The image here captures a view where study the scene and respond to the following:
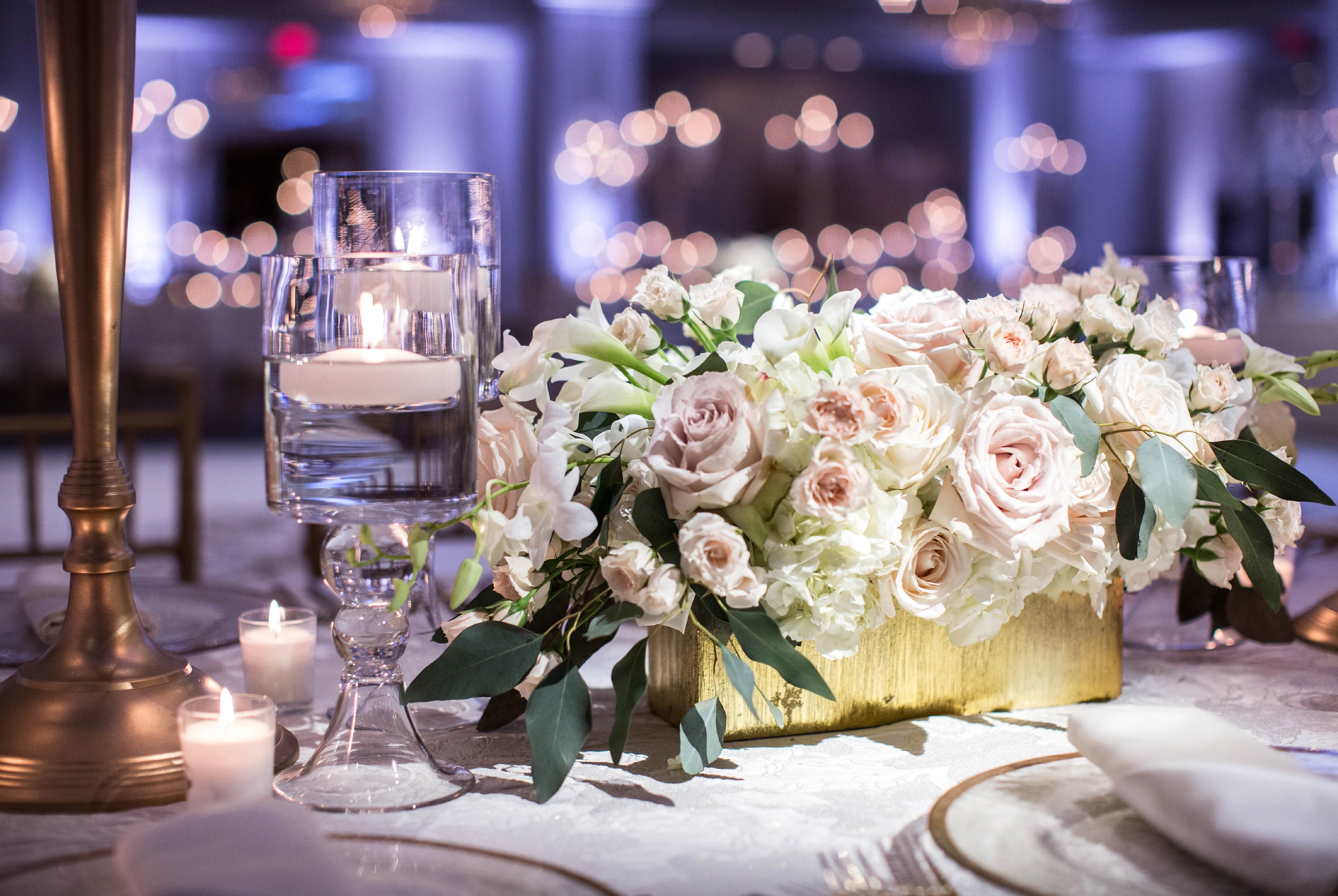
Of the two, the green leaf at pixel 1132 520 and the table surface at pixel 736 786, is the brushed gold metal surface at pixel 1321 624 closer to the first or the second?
the table surface at pixel 736 786

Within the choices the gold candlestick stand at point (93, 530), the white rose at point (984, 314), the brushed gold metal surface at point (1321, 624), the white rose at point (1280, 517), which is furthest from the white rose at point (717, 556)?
the brushed gold metal surface at point (1321, 624)

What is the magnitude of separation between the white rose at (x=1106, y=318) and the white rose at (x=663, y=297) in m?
0.28

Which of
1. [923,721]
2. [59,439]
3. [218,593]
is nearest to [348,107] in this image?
[59,439]

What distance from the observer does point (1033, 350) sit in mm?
726

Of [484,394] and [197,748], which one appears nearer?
[197,748]

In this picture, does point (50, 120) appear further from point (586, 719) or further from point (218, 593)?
point (218, 593)

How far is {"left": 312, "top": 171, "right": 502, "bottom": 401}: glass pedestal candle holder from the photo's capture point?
80 cm

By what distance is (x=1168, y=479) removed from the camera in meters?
0.73

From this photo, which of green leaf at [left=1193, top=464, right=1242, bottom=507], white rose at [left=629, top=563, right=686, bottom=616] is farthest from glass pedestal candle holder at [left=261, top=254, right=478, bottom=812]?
green leaf at [left=1193, top=464, right=1242, bottom=507]

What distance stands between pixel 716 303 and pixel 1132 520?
0.29 meters

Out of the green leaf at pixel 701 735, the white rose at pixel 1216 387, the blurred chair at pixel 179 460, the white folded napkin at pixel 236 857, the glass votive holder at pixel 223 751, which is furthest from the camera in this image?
the blurred chair at pixel 179 460

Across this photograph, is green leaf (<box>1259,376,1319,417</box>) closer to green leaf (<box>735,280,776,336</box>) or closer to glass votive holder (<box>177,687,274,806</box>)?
green leaf (<box>735,280,776,336</box>)

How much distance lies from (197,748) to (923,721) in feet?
1.56

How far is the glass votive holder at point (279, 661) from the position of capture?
86cm
